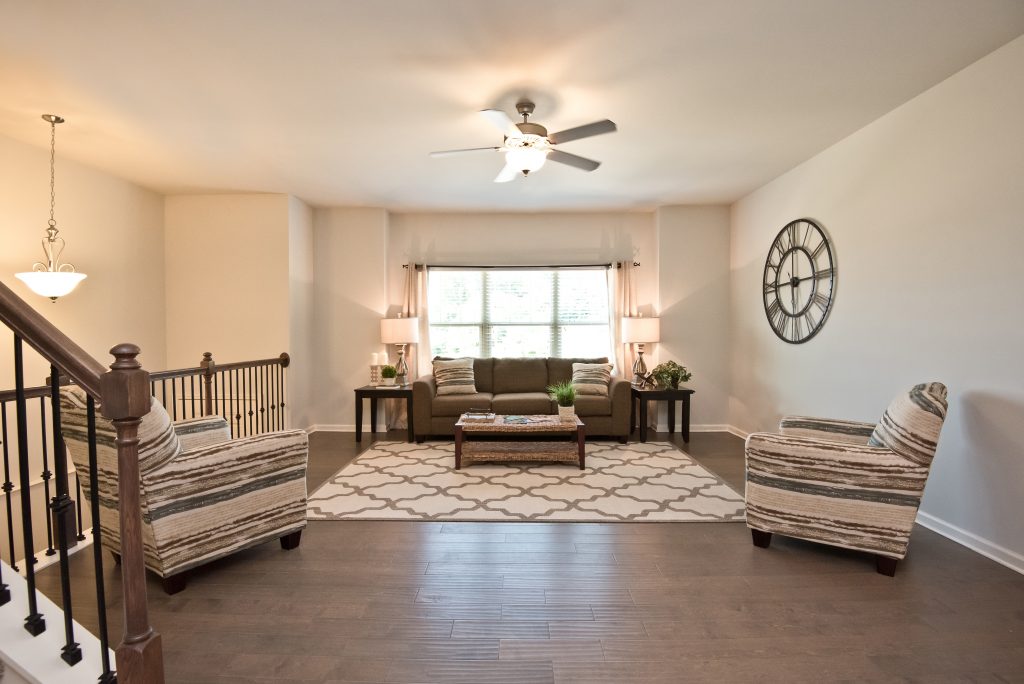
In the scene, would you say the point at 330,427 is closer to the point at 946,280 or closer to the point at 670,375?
the point at 670,375

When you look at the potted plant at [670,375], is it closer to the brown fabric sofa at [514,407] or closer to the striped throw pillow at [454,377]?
the brown fabric sofa at [514,407]

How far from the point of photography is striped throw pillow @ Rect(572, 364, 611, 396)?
17.1ft

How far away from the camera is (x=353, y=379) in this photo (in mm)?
5801

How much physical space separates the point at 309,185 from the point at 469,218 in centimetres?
190

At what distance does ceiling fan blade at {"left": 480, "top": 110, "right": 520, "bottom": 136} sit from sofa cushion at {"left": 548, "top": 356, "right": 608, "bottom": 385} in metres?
3.21

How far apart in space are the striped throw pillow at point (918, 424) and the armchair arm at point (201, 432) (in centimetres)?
372

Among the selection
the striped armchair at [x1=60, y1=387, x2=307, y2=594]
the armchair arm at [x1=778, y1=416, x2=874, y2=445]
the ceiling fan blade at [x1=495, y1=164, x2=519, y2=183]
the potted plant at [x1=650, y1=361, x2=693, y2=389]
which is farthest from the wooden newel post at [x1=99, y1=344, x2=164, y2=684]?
the potted plant at [x1=650, y1=361, x2=693, y2=389]

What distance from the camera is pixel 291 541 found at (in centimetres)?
267

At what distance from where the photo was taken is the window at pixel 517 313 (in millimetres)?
5996

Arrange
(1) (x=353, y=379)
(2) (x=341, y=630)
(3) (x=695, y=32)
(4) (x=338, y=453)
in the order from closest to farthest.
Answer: (2) (x=341, y=630)
(3) (x=695, y=32)
(4) (x=338, y=453)
(1) (x=353, y=379)

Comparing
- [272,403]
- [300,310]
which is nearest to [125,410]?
[272,403]

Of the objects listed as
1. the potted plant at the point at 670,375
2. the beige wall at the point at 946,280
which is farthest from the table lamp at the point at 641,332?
the beige wall at the point at 946,280

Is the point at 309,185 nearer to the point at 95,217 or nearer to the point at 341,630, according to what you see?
Result: the point at 95,217

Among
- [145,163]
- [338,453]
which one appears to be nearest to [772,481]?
[338,453]
